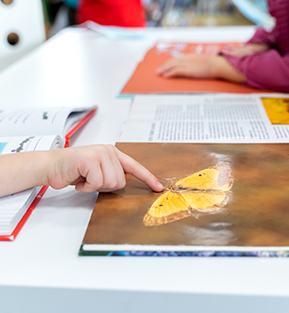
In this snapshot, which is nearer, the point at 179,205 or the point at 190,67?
the point at 179,205

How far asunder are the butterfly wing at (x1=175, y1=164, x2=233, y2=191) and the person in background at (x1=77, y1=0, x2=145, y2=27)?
4.73 feet

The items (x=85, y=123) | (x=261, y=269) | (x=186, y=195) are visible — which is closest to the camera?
(x=261, y=269)

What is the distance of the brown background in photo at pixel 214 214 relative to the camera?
0.36 m

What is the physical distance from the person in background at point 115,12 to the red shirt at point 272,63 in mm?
970

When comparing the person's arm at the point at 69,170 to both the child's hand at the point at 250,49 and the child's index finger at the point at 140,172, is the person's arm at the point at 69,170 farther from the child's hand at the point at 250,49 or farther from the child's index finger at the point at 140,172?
the child's hand at the point at 250,49

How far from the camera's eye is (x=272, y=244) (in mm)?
348

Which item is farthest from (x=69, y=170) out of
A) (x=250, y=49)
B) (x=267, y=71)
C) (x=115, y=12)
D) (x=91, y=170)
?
(x=115, y=12)

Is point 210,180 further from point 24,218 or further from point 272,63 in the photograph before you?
point 272,63

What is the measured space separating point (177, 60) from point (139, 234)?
24.3 inches

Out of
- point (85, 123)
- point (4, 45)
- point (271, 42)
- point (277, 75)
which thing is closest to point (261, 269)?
point (85, 123)

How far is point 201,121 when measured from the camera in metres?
0.65

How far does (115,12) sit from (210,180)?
4.89ft

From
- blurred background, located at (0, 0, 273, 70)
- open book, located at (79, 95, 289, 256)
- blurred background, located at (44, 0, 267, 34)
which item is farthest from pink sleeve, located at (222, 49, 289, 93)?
blurred background, located at (44, 0, 267, 34)

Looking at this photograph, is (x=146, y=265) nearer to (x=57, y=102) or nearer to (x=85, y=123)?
(x=85, y=123)
